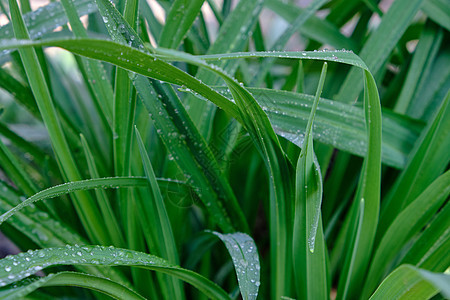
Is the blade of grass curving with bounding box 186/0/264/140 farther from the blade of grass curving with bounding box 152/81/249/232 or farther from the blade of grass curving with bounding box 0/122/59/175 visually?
the blade of grass curving with bounding box 0/122/59/175

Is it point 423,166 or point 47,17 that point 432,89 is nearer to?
point 423,166

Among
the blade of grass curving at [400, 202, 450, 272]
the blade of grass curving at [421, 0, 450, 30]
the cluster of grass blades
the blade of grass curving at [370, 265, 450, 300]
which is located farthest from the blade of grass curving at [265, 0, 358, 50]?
the blade of grass curving at [370, 265, 450, 300]

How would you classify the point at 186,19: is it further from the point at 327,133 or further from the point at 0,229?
the point at 0,229

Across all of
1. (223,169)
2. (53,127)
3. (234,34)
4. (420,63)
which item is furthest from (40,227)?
(420,63)

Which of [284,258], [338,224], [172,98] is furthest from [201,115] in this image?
[338,224]

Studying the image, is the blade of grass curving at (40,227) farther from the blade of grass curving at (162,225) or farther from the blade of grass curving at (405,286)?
the blade of grass curving at (405,286)

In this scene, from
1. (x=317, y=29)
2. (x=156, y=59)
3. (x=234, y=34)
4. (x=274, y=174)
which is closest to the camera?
(x=156, y=59)

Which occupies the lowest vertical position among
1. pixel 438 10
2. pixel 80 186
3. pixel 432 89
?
pixel 80 186
